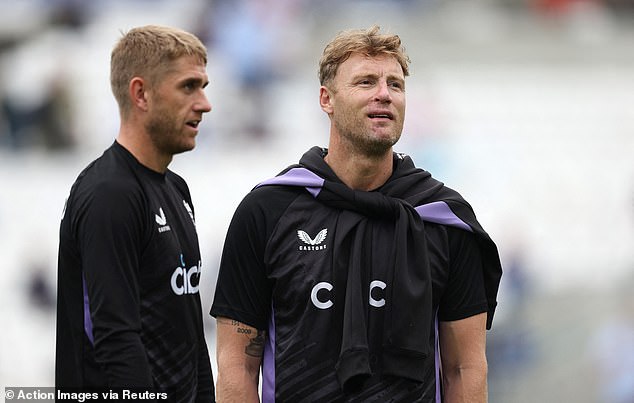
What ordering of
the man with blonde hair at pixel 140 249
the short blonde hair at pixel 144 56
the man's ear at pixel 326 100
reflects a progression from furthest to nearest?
the short blonde hair at pixel 144 56 → the man's ear at pixel 326 100 → the man with blonde hair at pixel 140 249

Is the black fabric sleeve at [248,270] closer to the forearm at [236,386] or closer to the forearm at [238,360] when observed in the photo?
the forearm at [238,360]

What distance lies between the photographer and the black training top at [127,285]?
154 inches

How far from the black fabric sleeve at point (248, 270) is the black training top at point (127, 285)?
0.95 ft

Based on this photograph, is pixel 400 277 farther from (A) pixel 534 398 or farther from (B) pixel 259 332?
(A) pixel 534 398

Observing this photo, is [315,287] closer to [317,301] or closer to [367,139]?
[317,301]

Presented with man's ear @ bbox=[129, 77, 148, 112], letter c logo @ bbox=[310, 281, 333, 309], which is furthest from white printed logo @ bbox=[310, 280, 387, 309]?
man's ear @ bbox=[129, 77, 148, 112]

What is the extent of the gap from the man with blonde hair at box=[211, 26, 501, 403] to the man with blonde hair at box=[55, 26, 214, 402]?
0.97 feet

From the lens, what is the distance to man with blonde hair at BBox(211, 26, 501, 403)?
3.80 m

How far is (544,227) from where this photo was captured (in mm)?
15578

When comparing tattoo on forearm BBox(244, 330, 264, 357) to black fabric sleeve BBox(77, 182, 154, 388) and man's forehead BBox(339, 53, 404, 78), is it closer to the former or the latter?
black fabric sleeve BBox(77, 182, 154, 388)

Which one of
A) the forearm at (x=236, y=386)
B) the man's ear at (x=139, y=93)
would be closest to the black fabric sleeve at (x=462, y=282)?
the forearm at (x=236, y=386)

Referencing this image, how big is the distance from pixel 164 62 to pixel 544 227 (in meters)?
11.9

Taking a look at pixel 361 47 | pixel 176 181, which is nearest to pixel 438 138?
pixel 176 181

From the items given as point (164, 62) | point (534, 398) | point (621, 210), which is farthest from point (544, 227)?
point (164, 62)
